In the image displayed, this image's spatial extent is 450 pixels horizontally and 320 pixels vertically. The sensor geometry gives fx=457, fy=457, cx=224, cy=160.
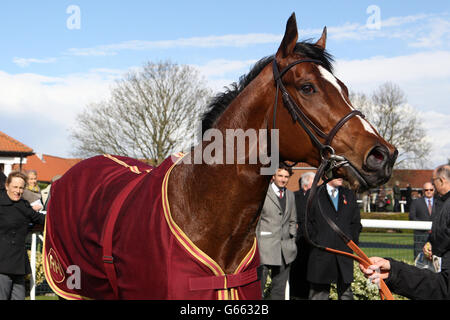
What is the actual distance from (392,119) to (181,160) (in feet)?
121

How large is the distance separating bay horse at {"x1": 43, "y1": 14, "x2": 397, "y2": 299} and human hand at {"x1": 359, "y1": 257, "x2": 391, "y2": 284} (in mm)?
399

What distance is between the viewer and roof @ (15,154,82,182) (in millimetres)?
47681

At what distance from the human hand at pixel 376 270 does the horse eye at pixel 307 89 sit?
925mm

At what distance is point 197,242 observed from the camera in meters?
2.44

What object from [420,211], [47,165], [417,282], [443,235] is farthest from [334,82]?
[47,165]

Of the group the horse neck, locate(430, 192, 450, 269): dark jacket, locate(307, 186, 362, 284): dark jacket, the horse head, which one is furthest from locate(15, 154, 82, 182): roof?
the horse head

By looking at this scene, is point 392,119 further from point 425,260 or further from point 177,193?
point 177,193

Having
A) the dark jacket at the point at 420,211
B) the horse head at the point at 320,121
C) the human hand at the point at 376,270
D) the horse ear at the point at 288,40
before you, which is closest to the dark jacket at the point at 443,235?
the human hand at the point at 376,270

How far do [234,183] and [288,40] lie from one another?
87 centimetres

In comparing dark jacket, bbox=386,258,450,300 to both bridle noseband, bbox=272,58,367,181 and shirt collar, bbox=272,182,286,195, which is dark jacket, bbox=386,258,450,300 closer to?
bridle noseband, bbox=272,58,367,181

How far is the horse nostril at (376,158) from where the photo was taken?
7.23 ft

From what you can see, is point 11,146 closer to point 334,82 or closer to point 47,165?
point 47,165

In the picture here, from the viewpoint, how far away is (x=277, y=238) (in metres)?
5.64
